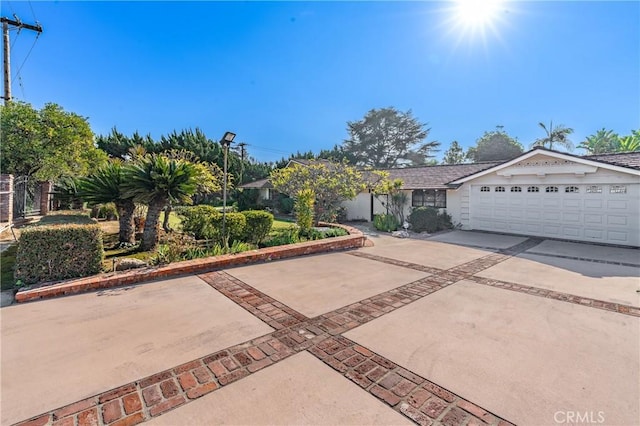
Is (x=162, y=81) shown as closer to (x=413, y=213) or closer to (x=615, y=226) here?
(x=413, y=213)

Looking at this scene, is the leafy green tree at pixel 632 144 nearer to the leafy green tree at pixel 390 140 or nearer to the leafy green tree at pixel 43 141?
the leafy green tree at pixel 390 140

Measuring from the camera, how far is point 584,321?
432 cm

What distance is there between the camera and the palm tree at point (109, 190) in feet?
26.8

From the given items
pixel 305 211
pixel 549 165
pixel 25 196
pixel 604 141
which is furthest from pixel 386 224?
pixel 604 141

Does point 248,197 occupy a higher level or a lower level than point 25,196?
higher

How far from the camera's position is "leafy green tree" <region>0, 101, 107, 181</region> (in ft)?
33.6

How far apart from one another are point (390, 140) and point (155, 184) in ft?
123

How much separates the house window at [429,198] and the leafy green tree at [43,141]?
17.2m

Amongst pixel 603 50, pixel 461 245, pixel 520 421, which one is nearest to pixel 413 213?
pixel 461 245

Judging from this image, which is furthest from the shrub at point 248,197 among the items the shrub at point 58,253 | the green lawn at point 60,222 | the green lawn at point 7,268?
the shrub at point 58,253

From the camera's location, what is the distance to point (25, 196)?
12.9m

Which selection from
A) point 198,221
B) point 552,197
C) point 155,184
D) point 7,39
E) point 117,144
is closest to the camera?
point 155,184

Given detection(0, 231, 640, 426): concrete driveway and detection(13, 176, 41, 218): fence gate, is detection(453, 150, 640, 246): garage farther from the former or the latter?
detection(13, 176, 41, 218): fence gate

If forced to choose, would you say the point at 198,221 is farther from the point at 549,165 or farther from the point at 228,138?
the point at 549,165
